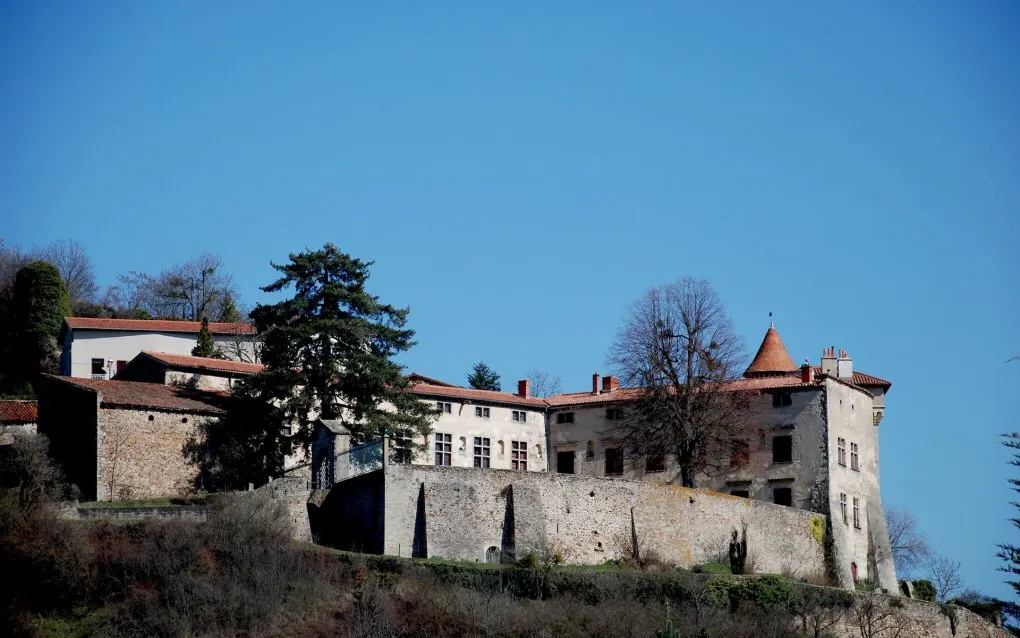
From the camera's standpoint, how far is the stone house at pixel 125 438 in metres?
52.5

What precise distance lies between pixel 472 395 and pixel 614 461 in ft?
20.9

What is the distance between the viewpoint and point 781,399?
62094 mm

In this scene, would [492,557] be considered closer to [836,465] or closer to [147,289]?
[836,465]

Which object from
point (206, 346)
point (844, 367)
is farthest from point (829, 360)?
point (206, 346)

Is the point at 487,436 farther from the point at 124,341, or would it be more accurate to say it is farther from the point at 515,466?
the point at 124,341

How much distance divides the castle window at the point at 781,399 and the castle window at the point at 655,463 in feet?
16.0

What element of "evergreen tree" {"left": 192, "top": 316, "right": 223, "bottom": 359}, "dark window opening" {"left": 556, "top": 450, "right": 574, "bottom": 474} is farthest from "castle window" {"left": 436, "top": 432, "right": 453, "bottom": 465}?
"evergreen tree" {"left": 192, "top": 316, "right": 223, "bottom": 359}

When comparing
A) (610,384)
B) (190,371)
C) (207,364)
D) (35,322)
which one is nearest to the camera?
(190,371)

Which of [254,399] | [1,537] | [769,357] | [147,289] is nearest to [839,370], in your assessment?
[769,357]

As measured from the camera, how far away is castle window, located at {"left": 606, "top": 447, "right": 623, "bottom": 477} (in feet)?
211

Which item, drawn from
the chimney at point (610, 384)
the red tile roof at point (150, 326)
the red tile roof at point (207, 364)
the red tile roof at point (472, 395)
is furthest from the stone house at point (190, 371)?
the chimney at point (610, 384)

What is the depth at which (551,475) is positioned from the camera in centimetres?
5297

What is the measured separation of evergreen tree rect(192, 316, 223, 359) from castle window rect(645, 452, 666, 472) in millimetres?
19189

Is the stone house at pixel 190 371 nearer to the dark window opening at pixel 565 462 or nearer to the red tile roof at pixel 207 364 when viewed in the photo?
the red tile roof at pixel 207 364
